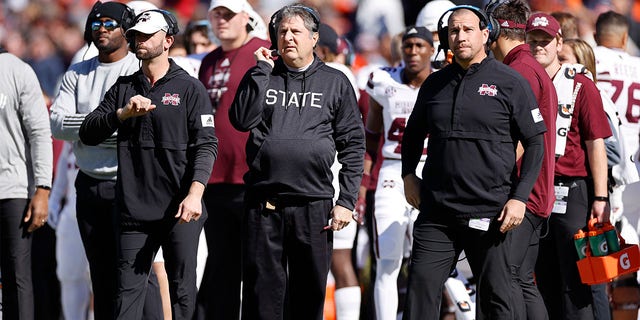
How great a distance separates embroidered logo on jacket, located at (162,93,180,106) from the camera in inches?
290

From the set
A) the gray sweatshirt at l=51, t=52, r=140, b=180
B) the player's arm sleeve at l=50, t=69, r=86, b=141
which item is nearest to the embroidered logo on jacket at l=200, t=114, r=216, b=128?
the gray sweatshirt at l=51, t=52, r=140, b=180

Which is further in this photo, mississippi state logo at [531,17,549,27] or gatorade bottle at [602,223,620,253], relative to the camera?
gatorade bottle at [602,223,620,253]

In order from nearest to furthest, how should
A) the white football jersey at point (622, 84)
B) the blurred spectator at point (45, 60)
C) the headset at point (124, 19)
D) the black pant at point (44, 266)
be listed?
the headset at point (124, 19) < the white football jersey at point (622, 84) < the black pant at point (44, 266) < the blurred spectator at point (45, 60)

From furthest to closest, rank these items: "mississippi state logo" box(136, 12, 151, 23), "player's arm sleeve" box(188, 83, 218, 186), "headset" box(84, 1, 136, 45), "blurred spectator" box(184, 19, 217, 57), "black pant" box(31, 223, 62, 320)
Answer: "blurred spectator" box(184, 19, 217, 57)
"black pant" box(31, 223, 62, 320)
"headset" box(84, 1, 136, 45)
"mississippi state logo" box(136, 12, 151, 23)
"player's arm sleeve" box(188, 83, 218, 186)

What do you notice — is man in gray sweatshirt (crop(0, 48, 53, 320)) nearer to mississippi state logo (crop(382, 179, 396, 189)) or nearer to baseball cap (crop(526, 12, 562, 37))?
mississippi state logo (crop(382, 179, 396, 189))

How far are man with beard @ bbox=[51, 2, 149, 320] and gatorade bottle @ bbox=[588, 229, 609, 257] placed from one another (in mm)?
3044

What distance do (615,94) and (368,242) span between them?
258cm

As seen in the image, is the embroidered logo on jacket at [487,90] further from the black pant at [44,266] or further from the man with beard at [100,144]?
the black pant at [44,266]

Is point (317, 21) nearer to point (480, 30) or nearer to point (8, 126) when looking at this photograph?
point (480, 30)

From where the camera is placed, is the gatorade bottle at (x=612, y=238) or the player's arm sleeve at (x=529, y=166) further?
the gatorade bottle at (x=612, y=238)

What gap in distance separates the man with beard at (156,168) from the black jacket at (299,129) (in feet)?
0.98

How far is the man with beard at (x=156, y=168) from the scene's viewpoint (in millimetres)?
7320

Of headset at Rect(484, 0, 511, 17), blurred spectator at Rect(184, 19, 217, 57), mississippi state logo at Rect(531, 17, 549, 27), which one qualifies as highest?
headset at Rect(484, 0, 511, 17)

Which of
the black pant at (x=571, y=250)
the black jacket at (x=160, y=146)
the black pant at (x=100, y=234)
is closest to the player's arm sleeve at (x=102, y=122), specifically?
the black jacket at (x=160, y=146)
